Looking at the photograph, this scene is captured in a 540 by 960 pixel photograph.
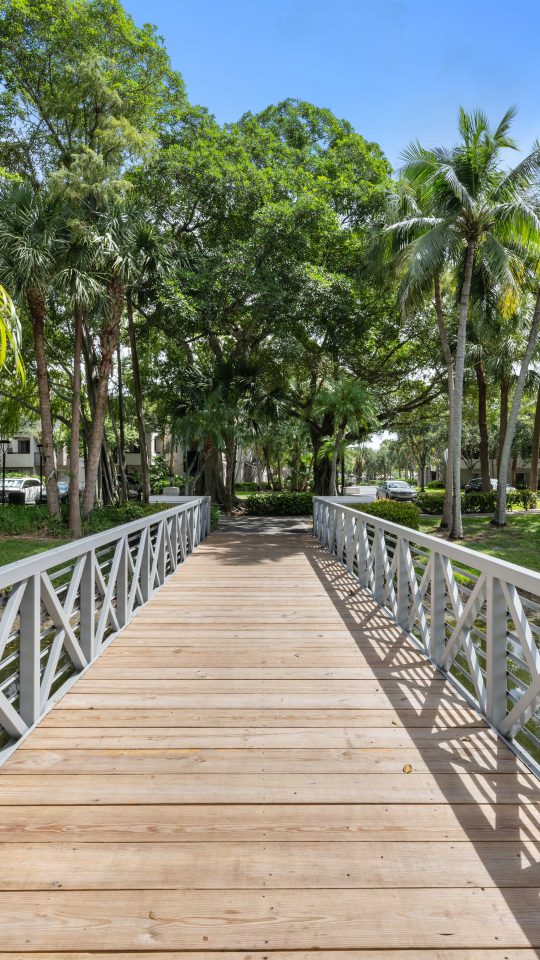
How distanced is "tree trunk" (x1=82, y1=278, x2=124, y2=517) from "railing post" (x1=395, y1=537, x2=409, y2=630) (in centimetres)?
1080

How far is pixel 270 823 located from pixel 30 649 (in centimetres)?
157

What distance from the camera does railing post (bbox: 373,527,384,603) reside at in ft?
20.4

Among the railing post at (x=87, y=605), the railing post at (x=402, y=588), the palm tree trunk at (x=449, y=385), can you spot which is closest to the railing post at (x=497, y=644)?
the railing post at (x=402, y=588)

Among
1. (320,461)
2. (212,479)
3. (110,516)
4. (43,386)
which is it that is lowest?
(110,516)

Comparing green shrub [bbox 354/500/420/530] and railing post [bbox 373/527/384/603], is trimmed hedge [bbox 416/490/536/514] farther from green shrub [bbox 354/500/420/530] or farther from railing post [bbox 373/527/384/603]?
railing post [bbox 373/527/384/603]

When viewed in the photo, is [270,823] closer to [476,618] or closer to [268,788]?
[268,788]

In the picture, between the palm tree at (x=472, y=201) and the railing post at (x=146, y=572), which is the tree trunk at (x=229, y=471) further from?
the railing post at (x=146, y=572)

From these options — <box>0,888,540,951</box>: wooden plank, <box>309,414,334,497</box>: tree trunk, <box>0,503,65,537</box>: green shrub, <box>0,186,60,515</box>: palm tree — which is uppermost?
<box>0,186,60,515</box>: palm tree

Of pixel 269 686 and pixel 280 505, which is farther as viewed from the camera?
pixel 280 505

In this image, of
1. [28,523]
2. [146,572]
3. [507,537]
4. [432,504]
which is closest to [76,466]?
[28,523]

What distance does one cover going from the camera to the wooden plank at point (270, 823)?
88.7 inches

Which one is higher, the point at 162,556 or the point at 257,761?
the point at 162,556

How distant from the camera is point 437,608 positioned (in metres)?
4.31

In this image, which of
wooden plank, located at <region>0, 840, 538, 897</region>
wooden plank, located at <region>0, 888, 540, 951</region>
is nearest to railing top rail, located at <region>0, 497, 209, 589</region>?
wooden plank, located at <region>0, 840, 538, 897</region>
